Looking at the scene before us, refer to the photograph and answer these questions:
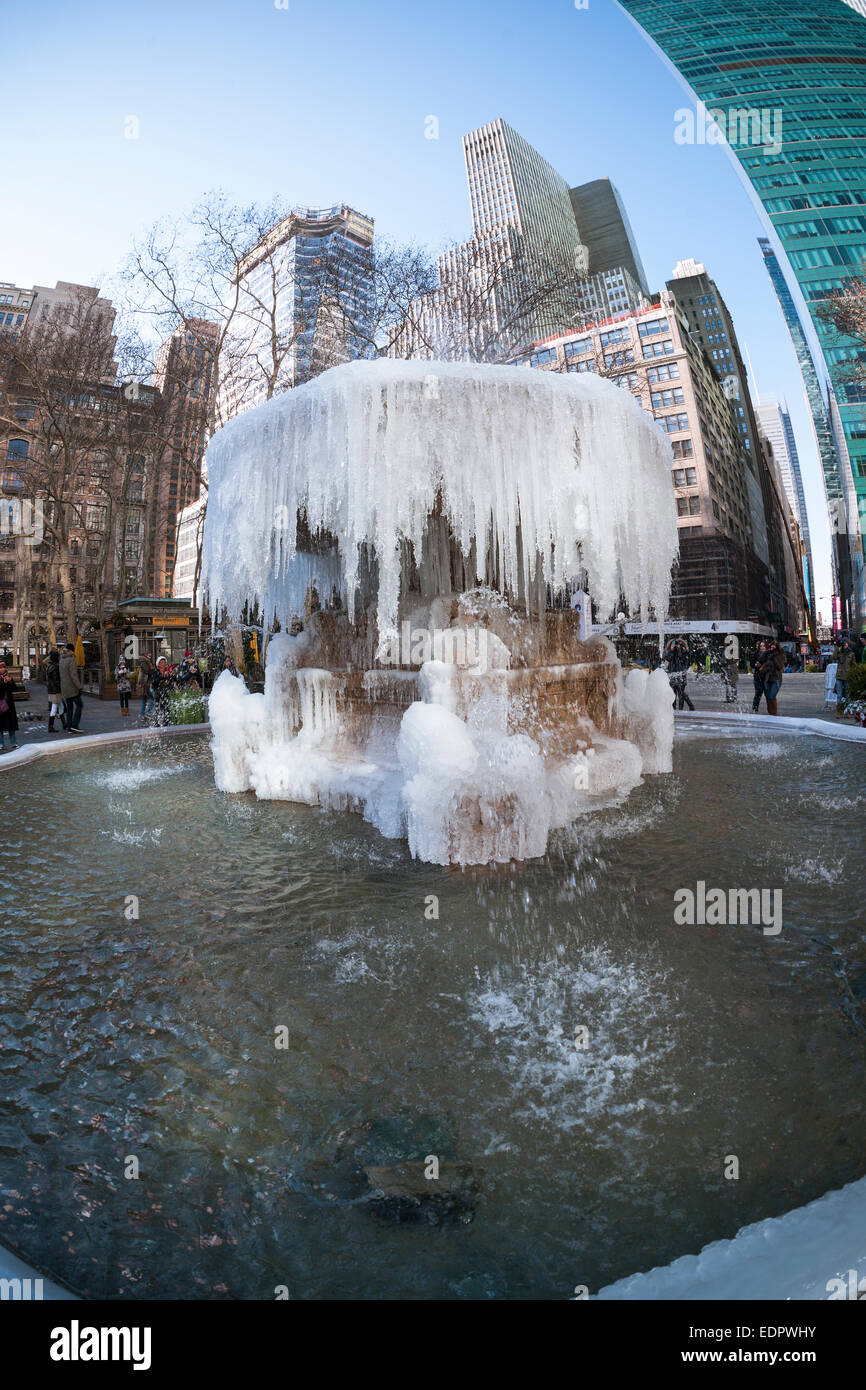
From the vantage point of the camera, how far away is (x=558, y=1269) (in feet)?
5.77

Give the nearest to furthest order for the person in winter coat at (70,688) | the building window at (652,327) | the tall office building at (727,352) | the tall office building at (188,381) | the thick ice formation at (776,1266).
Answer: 1. the thick ice formation at (776,1266)
2. the person in winter coat at (70,688)
3. the tall office building at (188,381)
4. the building window at (652,327)
5. the tall office building at (727,352)

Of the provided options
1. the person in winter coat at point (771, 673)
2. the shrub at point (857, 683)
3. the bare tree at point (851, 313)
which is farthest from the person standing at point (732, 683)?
the bare tree at point (851, 313)

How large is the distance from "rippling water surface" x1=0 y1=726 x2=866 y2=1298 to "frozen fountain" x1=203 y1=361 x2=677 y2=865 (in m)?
0.90


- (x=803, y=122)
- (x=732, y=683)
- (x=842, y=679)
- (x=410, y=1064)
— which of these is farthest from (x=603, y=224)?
(x=410, y=1064)

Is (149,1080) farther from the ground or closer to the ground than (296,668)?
closer to the ground

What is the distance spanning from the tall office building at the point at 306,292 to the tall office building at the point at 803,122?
2016 inches

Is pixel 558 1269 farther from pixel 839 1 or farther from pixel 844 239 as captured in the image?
pixel 839 1

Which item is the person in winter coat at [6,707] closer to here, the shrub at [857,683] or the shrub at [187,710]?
the shrub at [187,710]

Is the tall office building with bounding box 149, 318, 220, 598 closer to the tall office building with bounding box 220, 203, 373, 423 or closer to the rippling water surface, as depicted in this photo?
the tall office building with bounding box 220, 203, 373, 423

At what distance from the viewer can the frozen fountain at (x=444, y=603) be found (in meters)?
5.48

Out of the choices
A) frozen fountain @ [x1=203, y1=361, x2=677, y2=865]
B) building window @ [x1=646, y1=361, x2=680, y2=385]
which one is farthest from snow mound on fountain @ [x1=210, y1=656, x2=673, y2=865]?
building window @ [x1=646, y1=361, x2=680, y2=385]

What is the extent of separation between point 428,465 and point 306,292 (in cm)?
2062

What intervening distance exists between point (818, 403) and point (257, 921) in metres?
122
